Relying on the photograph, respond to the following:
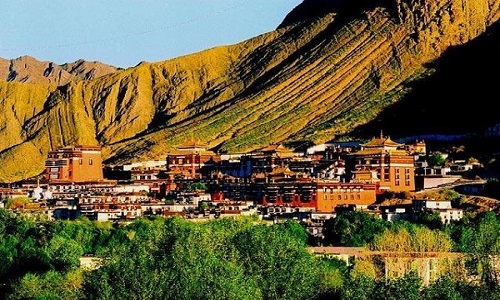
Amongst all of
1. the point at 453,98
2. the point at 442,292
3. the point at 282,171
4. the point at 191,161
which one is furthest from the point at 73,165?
the point at 442,292

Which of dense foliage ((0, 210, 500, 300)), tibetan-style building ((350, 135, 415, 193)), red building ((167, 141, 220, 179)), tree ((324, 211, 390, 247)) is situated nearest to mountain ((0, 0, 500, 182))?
red building ((167, 141, 220, 179))

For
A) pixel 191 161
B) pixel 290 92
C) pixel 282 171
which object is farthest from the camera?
pixel 290 92

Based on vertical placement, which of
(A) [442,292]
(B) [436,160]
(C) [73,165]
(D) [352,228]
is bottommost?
(A) [442,292]

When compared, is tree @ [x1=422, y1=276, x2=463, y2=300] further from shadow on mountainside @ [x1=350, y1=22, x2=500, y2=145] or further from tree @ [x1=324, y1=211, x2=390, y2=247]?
shadow on mountainside @ [x1=350, y1=22, x2=500, y2=145]

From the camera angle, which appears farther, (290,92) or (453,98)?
(290,92)

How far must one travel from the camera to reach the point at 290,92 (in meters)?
153

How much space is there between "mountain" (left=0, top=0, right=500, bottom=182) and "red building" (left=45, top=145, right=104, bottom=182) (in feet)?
42.2

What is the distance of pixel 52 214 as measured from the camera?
98562mm

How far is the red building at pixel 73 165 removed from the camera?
12306 cm

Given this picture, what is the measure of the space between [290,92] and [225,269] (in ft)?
352

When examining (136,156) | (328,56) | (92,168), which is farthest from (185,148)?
(328,56)

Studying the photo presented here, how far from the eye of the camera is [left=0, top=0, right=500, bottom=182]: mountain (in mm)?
140625

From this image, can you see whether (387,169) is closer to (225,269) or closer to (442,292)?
(225,269)

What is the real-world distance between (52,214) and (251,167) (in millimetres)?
20356
